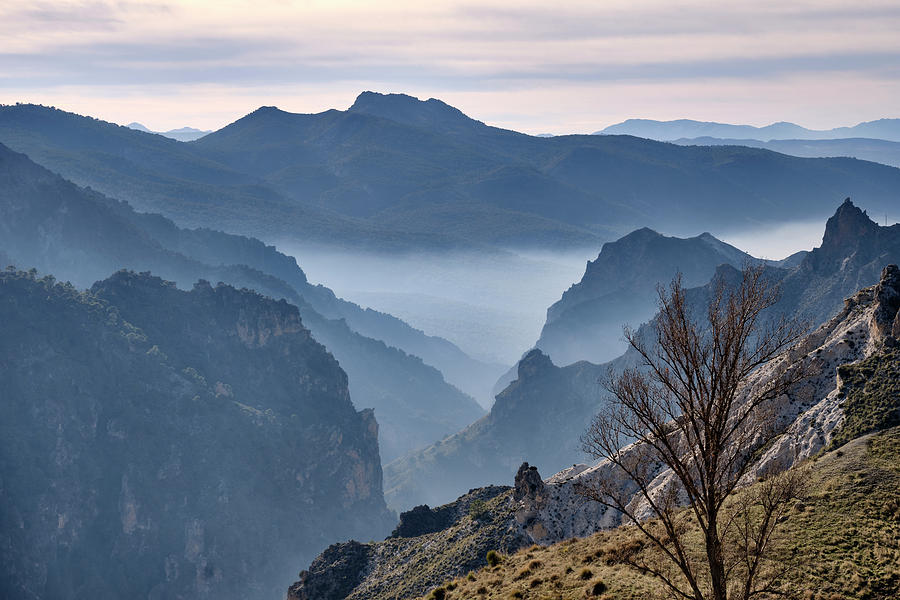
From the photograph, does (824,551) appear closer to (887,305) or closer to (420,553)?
(887,305)

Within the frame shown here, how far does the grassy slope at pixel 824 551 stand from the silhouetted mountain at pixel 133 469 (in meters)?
130

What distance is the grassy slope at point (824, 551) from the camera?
2866 cm

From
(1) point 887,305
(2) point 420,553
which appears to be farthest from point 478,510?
(1) point 887,305

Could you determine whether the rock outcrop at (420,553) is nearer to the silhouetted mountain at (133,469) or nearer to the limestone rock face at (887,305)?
the limestone rock face at (887,305)

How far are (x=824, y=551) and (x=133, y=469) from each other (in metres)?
158

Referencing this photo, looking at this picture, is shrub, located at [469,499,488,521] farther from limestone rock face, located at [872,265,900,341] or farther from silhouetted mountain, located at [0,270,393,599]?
silhouetted mountain, located at [0,270,393,599]

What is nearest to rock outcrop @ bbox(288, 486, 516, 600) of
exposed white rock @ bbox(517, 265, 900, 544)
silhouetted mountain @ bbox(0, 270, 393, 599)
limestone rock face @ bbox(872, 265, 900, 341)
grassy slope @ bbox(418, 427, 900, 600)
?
exposed white rock @ bbox(517, 265, 900, 544)

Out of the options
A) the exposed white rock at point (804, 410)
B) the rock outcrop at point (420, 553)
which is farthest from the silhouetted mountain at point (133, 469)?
the exposed white rock at point (804, 410)

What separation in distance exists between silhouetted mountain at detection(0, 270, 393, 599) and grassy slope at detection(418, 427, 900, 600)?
130 m

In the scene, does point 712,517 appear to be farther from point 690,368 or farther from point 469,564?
point 469,564

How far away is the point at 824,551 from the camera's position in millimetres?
30719

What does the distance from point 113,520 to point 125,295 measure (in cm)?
6238

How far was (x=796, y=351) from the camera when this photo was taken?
58156 mm

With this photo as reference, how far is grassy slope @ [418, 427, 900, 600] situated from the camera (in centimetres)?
2866
